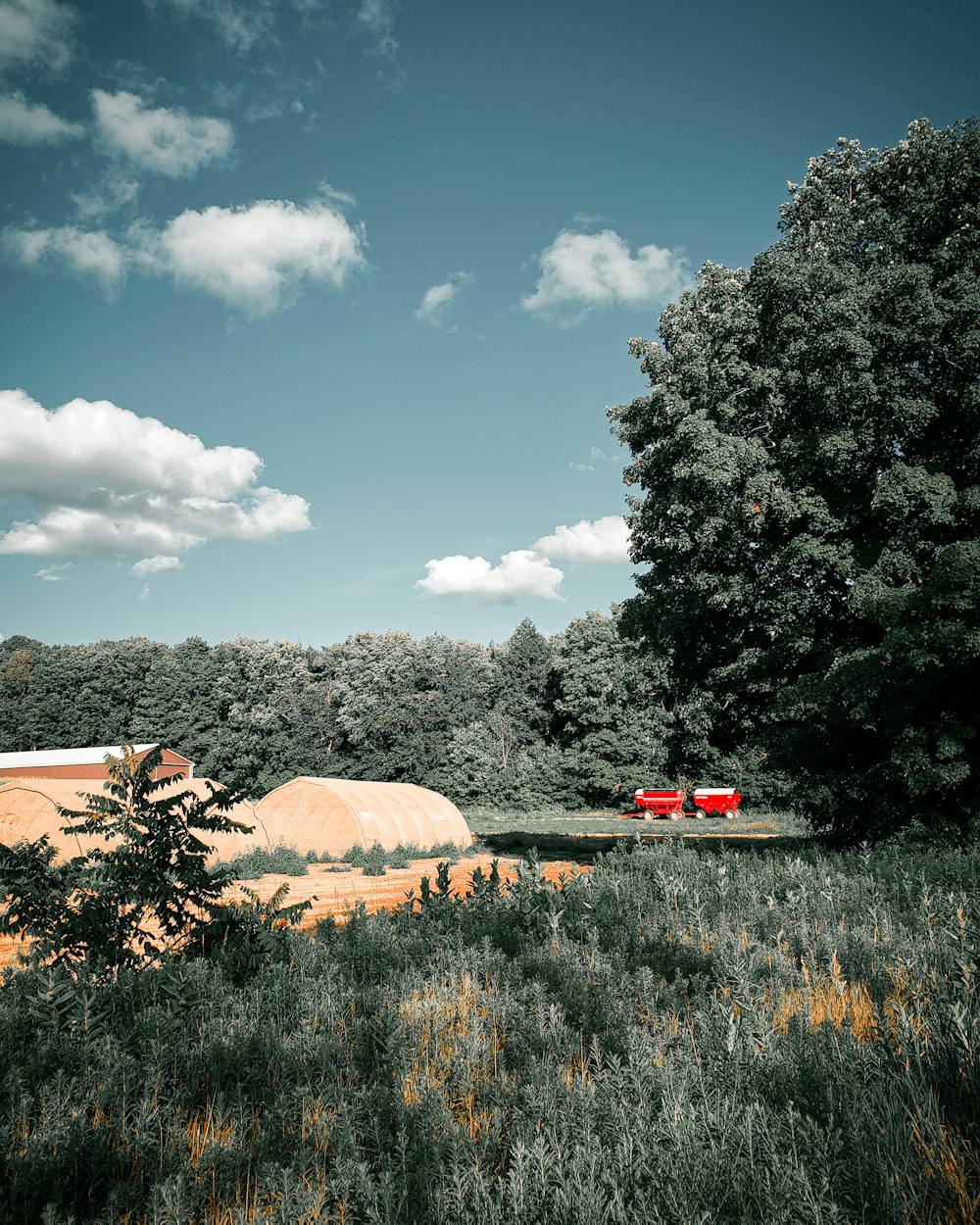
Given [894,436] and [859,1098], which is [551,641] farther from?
[859,1098]

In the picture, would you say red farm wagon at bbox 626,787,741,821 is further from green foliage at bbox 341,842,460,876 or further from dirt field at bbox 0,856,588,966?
dirt field at bbox 0,856,588,966

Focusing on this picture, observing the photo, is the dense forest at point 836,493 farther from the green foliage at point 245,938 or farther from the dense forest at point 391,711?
the dense forest at point 391,711

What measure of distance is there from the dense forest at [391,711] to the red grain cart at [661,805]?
30.6 ft

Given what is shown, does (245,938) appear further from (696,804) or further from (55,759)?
(55,759)

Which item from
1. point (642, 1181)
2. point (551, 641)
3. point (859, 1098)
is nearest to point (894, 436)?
point (859, 1098)

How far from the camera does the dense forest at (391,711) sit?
169 ft

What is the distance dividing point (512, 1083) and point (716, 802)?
38544 millimetres

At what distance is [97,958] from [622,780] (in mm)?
46373

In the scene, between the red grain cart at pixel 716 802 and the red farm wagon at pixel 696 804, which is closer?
the red farm wagon at pixel 696 804

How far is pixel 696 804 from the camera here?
39625mm

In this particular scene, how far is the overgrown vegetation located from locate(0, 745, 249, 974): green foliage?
362mm

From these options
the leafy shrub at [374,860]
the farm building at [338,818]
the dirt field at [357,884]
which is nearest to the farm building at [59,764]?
the farm building at [338,818]

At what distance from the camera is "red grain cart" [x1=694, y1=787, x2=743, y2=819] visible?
39031mm

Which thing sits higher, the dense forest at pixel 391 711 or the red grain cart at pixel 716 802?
the dense forest at pixel 391 711
